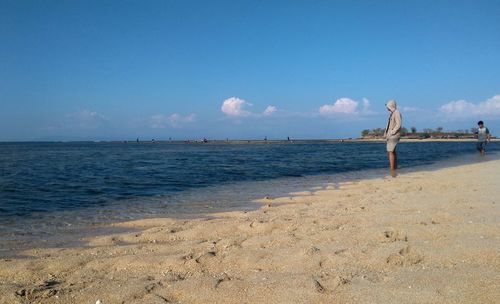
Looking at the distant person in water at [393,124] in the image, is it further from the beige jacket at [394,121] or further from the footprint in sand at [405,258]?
the footprint in sand at [405,258]

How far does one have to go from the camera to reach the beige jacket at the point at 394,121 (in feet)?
38.5

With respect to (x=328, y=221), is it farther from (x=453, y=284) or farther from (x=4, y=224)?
(x=4, y=224)

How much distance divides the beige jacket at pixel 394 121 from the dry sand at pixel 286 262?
563 cm

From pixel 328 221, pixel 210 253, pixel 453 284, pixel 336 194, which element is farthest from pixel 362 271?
pixel 336 194

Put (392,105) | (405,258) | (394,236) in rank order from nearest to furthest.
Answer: (405,258), (394,236), (392,105)

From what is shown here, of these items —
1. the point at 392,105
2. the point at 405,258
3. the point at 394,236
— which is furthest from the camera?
the point at 392,105

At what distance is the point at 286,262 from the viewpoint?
153 inches

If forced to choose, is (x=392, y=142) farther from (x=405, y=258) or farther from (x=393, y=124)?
(x=405, y=258)

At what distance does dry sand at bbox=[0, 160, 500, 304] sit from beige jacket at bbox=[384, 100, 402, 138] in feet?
18.5

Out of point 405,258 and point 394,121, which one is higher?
point 394,121

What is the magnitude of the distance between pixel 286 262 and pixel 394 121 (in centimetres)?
928

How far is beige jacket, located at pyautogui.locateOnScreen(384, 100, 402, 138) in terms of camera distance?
11.7 m

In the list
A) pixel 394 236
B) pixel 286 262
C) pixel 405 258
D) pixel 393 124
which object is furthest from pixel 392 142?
pixel 286 262

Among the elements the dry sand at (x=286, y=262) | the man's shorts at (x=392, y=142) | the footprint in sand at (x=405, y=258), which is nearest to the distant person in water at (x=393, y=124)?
the man's shorts at (x=392, y=142)
